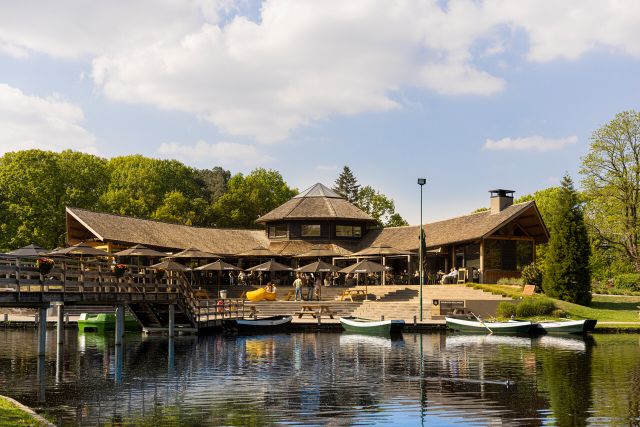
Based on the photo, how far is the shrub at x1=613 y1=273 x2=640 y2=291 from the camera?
55675 millimetres

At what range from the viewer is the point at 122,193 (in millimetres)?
71875

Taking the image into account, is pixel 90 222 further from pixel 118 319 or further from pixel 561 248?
pixel 561 248

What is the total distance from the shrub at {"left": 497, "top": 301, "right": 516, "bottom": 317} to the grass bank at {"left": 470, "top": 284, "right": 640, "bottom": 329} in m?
2.51

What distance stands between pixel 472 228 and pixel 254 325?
19.8 metres

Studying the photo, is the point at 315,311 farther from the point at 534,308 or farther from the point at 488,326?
the point at 534,308

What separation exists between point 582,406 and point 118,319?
2108cm

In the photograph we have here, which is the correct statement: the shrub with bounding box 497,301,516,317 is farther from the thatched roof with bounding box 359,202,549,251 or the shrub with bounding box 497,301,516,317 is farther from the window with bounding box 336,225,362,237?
the window with bounding box 336,225,362,237

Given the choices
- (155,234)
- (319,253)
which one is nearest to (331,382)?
(319,253)

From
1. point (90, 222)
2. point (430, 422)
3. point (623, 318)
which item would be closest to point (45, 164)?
point (90, 222)

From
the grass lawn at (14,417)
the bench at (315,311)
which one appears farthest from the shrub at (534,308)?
the grass lawn at (14,417)

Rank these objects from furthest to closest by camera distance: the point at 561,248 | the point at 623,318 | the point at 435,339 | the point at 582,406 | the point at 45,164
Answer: the point at 45,164
the point at 561,248
the point at 623,318
the point at 435,339
the point at 582,406

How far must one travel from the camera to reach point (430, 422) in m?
15.8

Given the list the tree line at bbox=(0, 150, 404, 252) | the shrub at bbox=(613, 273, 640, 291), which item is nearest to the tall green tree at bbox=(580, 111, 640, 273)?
the shrub at bbox=(613, 273, 640, 291)

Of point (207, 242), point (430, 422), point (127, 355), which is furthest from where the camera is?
point (207, 242)
